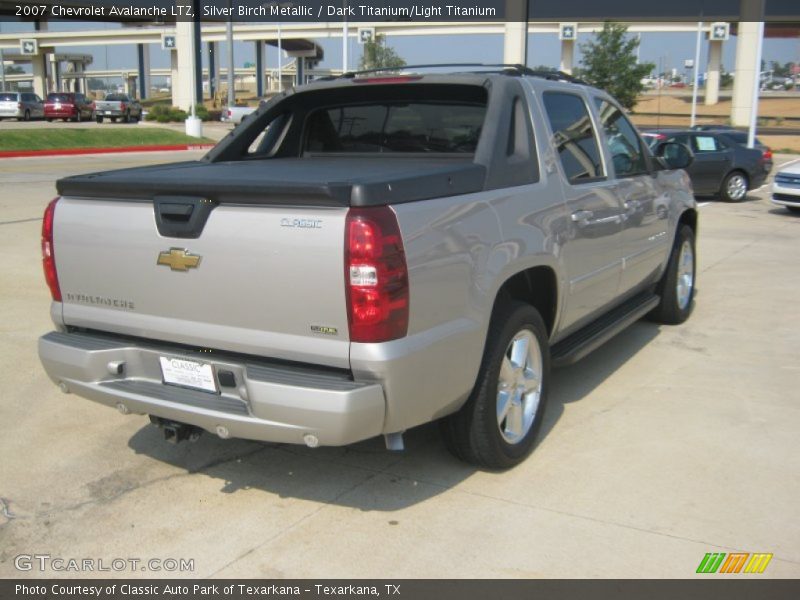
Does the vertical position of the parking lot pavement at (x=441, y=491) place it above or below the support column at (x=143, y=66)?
below

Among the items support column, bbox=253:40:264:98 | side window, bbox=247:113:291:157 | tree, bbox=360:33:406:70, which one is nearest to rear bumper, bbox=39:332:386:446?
side window, bbox=247:113:291:157

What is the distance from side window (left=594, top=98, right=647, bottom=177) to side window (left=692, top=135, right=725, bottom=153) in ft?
40.8

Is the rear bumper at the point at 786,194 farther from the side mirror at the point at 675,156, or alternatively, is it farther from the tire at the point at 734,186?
the side mirror at the point at 675,156

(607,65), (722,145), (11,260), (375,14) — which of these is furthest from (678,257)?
(375,14)

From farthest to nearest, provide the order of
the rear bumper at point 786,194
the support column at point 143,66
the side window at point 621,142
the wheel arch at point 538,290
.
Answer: the support column at point 143,66, the rear bumper at point 786,194, the side window at point 621,142, the wheel arch at point 538,290

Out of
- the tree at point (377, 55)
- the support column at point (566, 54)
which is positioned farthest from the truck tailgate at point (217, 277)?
the support column at point (566, 54)

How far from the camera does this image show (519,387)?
14.0ft

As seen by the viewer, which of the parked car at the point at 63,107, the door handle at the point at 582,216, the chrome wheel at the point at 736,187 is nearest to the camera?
the door handle at the point at 582,216

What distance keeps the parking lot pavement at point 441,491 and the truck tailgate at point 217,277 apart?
83cm

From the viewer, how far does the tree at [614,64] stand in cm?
4003

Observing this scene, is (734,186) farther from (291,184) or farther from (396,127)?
(291,184)

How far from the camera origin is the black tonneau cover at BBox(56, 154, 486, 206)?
322 cm

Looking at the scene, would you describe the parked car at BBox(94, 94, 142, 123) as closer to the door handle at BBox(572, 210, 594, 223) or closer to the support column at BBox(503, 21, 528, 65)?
the support column at BBox(503, 21, 528, 65)

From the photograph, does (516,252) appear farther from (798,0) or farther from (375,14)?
(798,0)
